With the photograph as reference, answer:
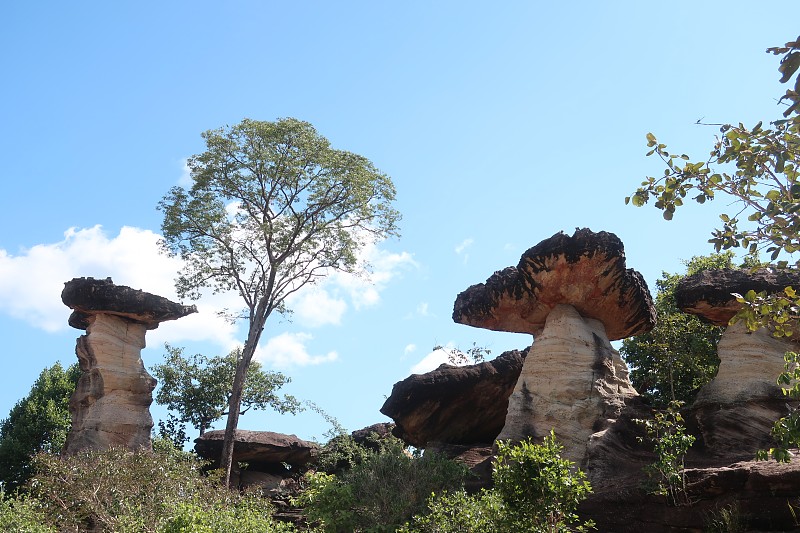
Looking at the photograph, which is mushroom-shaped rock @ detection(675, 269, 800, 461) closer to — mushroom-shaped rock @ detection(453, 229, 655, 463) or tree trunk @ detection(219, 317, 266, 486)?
mushroom-shaped rock @ detection(453, 229, 655, 463)

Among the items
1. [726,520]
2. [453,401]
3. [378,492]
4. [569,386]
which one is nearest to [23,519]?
[378,492]

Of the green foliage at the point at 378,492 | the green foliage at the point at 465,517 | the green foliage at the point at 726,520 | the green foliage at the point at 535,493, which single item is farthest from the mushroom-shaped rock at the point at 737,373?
the green foliage at the point at 465,517

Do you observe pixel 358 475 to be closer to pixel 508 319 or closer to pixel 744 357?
pixel 508 319

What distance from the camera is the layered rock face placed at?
14.9 metres

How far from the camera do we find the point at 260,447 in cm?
2338

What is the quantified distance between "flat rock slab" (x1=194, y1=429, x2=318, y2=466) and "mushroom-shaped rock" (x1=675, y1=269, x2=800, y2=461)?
12.4 metres

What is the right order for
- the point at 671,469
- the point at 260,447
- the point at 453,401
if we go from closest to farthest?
1. the point at 671,469
2. the point at 453,401
3. the point at 260,447

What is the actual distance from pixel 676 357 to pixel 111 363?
14.5 m

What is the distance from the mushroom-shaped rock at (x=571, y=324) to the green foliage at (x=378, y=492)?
1853mm

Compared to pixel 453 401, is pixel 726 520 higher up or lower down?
lower down

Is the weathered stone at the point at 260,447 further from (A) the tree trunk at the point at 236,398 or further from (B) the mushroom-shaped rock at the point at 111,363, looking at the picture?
(B) the mushroom-shaped rock at the point at 111,363

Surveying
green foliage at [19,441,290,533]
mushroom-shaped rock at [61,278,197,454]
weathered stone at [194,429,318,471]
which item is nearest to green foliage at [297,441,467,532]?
green foliage at [19,441,290,533]

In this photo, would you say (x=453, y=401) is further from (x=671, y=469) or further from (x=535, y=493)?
(x=535, y=493)

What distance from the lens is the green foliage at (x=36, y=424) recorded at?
24.7 meters
